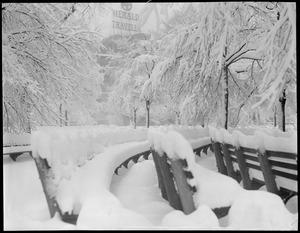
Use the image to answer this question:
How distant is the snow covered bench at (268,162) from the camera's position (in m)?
2.99

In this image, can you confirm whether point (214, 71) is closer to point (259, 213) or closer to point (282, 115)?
point (282, 115)

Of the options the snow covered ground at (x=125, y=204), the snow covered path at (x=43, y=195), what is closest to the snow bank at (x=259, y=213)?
the snow covered ground at (x=125, y=204)

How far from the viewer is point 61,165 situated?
3.04 meters

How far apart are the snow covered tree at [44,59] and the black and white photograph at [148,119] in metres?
0.03

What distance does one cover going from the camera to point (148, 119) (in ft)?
16.9

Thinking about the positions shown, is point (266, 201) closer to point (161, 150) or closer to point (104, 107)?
point (161, 150)

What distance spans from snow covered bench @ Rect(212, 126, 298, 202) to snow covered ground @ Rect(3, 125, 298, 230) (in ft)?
0.69

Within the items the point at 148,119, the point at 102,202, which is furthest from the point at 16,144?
the point at 102,202

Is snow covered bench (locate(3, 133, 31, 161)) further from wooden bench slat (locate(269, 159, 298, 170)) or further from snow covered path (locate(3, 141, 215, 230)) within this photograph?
wooden bench slat (locate(269, 159, 298, 170))

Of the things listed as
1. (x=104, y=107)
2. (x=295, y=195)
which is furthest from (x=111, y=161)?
(x=295, y=195)

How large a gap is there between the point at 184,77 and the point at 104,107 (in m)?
2.15

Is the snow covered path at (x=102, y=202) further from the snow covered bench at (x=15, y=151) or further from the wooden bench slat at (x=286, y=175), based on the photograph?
the wooden bench slat at (x=286, y=175)

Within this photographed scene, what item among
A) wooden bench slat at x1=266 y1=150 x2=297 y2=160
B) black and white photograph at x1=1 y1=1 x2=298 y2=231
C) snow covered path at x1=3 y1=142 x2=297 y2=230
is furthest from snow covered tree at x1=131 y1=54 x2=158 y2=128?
wooden bench slat at x1=266 y1=150 x2=297 y2=160

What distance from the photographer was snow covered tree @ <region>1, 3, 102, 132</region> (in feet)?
16.5
